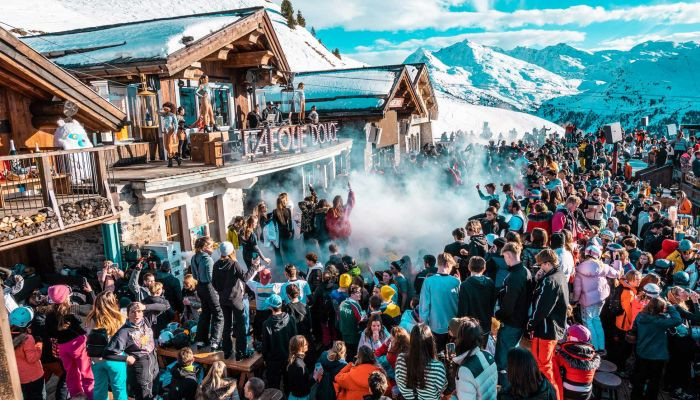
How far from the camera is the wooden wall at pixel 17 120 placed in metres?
9.38

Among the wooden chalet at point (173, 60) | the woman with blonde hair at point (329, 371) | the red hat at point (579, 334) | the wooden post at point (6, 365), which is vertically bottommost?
the woman with blonde hair at point (329, 371)

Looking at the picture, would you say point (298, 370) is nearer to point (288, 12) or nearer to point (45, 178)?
point (45, 178)

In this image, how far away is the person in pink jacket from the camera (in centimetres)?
615

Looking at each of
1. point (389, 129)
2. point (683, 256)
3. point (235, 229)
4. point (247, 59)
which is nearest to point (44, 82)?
point (235, 229)

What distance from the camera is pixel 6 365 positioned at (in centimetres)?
240

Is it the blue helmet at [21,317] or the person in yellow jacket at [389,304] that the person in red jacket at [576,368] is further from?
the blue helmet at [21,317]

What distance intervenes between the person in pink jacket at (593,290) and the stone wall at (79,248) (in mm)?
8567

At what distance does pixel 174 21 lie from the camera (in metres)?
14.0

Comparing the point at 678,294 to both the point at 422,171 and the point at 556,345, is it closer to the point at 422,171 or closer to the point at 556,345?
the point at 556,345

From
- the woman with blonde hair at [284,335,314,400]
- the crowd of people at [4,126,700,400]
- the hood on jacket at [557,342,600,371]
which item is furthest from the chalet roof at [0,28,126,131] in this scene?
the hood on jacket at [557,342,600,371]

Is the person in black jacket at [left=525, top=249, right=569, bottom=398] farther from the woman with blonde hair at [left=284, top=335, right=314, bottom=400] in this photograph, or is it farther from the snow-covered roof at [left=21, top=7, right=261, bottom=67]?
the snow-covered roof at [left=21, top=7, right=261, bottom=67]

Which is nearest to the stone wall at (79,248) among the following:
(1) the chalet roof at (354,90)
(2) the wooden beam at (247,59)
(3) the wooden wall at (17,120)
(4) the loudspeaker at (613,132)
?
(3) the wooden wall at (17,120)

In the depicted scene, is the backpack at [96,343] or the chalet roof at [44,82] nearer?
the backpack at [96,343]

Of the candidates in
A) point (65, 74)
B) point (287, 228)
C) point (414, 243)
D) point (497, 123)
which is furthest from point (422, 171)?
point (497, 123)
